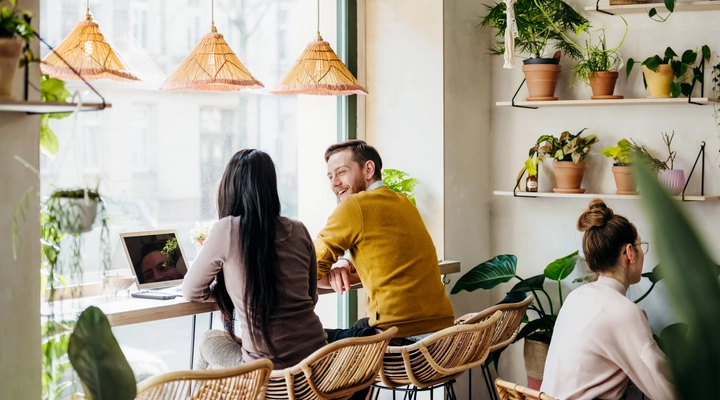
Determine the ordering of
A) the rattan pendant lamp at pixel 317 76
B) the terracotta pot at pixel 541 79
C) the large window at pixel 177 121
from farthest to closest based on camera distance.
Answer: the terracotta pot at pixel 541 79 → the rattan pendant lamp at pixel 317 76 → the large window at pixel 177 121

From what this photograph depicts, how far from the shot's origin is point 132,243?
9.56ft

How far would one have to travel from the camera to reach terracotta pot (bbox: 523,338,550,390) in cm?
370

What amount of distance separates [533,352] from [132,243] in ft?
6.53

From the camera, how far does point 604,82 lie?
366cm

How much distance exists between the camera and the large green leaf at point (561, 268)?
3.67 metres

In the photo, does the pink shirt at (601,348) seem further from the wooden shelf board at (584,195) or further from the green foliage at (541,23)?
the green foliage at (541,23)

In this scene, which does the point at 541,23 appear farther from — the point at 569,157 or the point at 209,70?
the point at 209,70

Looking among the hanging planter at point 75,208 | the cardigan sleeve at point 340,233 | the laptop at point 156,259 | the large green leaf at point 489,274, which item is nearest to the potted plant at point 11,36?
the hanging planter at point 75,208

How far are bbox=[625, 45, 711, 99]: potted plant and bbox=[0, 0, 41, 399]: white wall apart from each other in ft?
9.26

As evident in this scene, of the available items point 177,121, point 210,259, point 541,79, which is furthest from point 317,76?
point 210,259

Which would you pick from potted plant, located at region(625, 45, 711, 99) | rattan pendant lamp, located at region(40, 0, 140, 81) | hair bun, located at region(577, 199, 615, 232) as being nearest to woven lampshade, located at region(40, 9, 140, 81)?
rattan pendant lamp, located at region(40, 0, 140, 81)

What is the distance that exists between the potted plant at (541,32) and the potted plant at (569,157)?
0.77ft

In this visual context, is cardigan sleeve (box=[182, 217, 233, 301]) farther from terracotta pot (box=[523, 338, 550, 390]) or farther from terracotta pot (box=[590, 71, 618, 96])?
terracotta pot (box=[590, 71, 618, 96])

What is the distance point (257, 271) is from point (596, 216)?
1.15 metres
